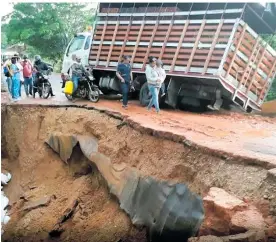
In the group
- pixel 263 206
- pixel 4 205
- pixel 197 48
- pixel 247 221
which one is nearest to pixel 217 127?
pixel 197 48

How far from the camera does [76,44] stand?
10.7 meters

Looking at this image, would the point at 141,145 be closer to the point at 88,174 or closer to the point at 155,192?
the point at 155,192

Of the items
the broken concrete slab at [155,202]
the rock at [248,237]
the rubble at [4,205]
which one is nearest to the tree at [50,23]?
the rubble at [4,205]

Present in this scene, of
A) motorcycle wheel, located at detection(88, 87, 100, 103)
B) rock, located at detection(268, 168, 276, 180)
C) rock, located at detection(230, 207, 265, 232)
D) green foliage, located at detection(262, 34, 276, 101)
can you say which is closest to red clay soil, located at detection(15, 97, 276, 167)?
rock, located at detection(268, 168, 276, 180)

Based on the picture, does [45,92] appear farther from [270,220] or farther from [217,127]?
[270,220]

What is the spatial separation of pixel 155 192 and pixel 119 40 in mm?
4949

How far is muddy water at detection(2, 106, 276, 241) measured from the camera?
15.6 ft

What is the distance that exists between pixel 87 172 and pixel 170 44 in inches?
125

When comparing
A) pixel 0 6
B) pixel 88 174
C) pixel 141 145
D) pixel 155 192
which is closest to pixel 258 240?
pixel 155 192

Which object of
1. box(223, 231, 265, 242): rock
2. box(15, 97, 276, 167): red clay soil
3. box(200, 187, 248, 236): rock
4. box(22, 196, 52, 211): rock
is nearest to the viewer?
box(223, 231, 265, 242): rock

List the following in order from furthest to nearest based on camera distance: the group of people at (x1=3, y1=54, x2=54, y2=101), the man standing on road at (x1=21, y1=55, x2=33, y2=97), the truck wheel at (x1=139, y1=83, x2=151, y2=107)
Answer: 1. the man standing on road at (x1=21, y1=55, x2=33, y2=97)
2. the group of people at (x1=3, y1=54, x2=54, y2=101)
3. the truck wheel at (x1=139, y1=83, x2=151, y2=107)

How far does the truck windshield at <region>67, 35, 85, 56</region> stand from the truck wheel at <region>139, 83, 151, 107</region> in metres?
2.52

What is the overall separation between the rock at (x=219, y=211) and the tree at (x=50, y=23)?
39.2 feet

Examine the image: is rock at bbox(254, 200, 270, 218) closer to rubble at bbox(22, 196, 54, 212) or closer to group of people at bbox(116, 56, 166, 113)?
group of people at bbox(116, 56, 166, 113)
